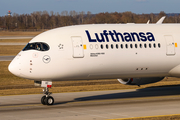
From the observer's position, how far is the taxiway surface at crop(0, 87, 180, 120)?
56.4 ft

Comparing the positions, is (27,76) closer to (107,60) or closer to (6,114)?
(6,114)

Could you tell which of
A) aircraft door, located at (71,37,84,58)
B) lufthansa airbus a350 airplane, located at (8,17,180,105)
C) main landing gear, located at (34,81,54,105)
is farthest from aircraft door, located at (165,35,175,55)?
main landing gear, located at (34,81,54,105)

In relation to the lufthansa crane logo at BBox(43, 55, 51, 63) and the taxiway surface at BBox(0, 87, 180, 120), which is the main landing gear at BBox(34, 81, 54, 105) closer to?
the taxiway surface at BBox(0, 87, 180, 120)

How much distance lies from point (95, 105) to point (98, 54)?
9.83ft

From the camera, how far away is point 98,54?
19922 millimetres

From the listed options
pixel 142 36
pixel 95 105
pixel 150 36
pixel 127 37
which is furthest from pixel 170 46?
pixel 95 105

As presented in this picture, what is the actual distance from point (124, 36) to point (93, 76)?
3.13 meters

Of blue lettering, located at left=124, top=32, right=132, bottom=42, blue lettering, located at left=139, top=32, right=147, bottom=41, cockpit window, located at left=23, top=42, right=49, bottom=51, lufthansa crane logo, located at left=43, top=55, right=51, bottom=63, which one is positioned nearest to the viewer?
lufthansa crane logo, located at left=43, top=55, right=51, bottom=63

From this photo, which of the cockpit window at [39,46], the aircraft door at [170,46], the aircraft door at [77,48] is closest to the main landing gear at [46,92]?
the cockpit window at [39,46]

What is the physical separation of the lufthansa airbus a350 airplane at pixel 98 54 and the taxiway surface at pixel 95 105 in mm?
1565

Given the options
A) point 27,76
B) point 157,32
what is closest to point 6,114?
point 27,76

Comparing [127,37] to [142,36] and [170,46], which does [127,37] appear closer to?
[142,36]

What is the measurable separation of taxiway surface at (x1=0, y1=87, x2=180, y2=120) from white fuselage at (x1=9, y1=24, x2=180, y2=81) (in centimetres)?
171

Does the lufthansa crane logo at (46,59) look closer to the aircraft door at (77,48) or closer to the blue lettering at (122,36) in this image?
the aircraft door at (77,48)
